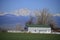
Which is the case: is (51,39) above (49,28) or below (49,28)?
below

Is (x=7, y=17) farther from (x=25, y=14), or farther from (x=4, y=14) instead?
(x=25, y=14)

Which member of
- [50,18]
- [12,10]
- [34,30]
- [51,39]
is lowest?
[51,39]

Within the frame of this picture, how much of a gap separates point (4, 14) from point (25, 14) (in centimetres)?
35

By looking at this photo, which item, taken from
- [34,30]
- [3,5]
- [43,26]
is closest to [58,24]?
[43,26]

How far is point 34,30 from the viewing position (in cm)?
247

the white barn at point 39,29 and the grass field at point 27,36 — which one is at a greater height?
the white barn at point 39,29

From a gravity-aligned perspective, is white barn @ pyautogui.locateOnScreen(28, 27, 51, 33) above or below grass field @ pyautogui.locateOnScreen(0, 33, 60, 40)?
above

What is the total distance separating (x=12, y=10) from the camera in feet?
8.16

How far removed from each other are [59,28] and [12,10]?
844 millimetres

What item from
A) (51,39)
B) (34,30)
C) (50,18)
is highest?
(50,18)

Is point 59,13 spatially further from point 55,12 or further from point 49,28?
point 49,28

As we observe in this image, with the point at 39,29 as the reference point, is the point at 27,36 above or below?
below

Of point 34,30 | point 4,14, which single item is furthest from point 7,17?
point 34,30

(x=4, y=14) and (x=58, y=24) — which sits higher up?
(x=4, y=14)
